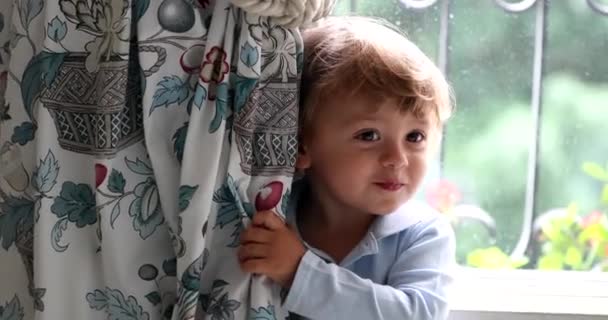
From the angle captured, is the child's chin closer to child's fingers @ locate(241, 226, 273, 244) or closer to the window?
child's fingers @ locate(241, 226, 273, 244)

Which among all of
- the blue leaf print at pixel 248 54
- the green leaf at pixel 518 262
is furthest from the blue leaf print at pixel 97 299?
the green leaf at pixel 518 262

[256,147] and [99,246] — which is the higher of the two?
[256,147]

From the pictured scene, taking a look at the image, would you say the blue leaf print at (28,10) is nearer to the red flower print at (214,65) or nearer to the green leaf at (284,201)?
the red flower print at (214,65)

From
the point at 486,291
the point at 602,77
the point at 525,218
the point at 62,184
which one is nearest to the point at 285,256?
the point at 62,184

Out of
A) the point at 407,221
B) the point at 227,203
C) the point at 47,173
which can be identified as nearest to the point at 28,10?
the point at 47,173

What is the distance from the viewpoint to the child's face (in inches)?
43.3

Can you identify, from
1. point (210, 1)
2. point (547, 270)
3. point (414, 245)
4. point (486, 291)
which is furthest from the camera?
point (547, 270)

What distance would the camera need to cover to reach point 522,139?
1.44m

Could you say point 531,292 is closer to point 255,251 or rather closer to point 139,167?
point 255,251

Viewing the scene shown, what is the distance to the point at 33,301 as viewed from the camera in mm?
1088

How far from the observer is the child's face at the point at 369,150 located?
110cm

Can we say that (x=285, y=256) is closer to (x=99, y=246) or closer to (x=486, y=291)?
(x=99, y=246)

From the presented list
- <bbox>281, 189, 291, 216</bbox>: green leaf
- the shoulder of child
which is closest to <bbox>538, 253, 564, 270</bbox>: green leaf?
the shoulder of child

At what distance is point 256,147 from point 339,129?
116 millimetres
